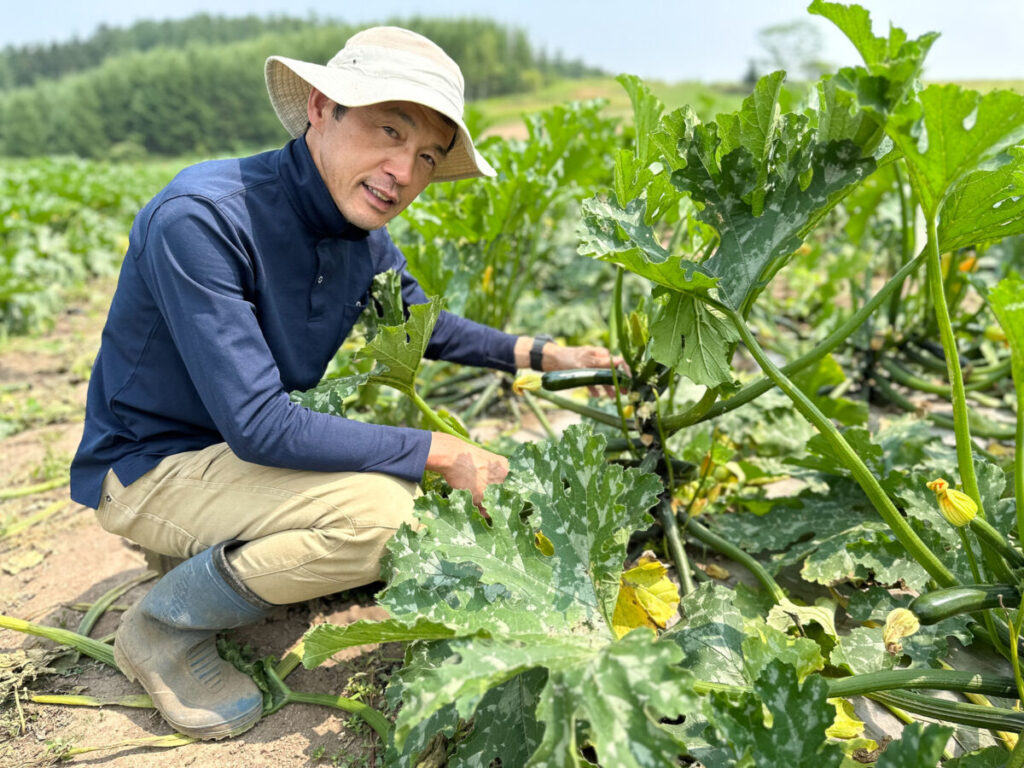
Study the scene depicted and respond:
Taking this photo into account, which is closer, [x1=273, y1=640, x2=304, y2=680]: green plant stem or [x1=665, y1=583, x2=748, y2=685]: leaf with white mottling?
[x1=665, y1=583, x2=748, y2=685]: leaf with white mottling

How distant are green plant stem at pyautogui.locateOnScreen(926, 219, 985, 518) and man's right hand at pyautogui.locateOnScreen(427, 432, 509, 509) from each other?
906mm

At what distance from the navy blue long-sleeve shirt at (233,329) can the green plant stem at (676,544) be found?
0.67 meters

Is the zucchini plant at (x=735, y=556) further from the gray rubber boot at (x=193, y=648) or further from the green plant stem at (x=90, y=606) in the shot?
the green plant stem at (x=90, y=606)

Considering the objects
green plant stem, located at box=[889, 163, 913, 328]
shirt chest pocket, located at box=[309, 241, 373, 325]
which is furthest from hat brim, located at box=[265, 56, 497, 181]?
green plant stem, located at box=[889, 163, 913, 328]

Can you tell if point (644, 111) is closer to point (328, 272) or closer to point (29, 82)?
point (328, 272)

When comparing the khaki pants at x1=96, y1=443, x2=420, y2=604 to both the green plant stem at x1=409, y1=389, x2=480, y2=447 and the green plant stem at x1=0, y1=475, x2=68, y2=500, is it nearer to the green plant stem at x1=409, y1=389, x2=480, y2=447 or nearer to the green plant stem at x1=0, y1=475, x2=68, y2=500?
the green plant stem at x1=409, y1=389, x2=480, y2=447

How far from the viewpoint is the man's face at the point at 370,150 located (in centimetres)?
174

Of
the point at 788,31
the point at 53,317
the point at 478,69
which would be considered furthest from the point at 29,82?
the point at 53,317

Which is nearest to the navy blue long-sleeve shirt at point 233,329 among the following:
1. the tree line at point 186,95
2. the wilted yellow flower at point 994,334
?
the wilted yellow flower at point 994,334

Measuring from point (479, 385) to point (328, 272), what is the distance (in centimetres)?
150

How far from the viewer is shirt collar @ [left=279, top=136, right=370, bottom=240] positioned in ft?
5.87

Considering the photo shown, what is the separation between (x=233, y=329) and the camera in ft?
5.23

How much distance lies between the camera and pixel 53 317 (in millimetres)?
5344

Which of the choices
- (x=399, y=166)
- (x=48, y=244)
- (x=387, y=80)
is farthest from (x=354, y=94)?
(x=48, y=244)
